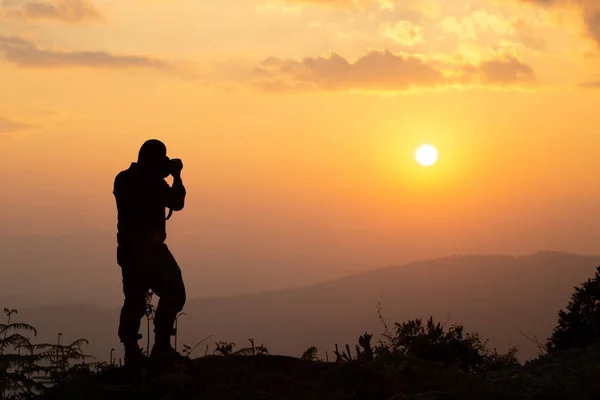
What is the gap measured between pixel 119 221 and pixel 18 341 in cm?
287

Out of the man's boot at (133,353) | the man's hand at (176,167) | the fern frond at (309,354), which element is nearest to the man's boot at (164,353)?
the man's boot at (133,353)

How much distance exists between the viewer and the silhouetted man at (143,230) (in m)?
10.4

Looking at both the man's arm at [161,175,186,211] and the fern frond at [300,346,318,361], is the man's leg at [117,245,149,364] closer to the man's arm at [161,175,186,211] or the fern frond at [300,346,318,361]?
the man's arm at [161,175,186,211]

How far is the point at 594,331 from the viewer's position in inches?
532

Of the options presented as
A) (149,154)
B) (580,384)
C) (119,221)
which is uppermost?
(149,154)

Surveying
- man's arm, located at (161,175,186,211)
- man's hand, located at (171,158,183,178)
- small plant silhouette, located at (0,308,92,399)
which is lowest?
small plant silhouette, located at (0,308,92,399)

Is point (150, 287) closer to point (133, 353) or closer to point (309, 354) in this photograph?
point (133, 353)

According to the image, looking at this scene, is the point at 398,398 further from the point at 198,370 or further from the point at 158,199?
the point at 158,199

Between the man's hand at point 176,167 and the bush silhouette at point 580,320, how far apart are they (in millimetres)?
6738

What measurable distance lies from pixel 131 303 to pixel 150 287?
397 mm

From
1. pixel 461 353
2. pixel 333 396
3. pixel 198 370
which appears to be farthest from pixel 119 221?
pixel 461 353

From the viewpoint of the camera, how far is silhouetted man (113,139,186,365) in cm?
1038

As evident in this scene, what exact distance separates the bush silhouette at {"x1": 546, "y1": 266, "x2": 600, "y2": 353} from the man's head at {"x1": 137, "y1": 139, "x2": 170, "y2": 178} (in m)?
6.96

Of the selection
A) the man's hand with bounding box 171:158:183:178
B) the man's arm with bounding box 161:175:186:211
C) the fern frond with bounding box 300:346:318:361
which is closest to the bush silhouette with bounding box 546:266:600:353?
the fern frond with bounding box 300:346:318:361
